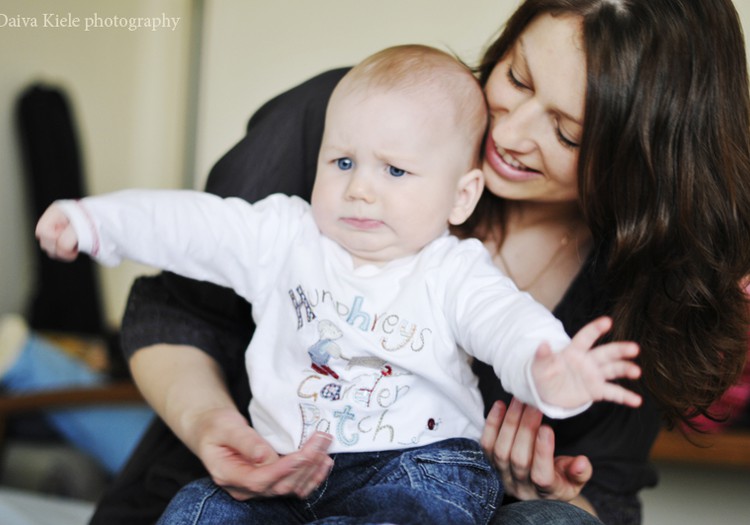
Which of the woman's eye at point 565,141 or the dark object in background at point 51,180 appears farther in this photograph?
the dark object in background at point 51,180

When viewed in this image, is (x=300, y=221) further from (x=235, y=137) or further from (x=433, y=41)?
(x=235, y=137)

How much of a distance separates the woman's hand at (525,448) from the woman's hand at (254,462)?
0.25m

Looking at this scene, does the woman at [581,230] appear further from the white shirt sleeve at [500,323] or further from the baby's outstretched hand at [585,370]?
the baby's outstretched hand at [585,370]

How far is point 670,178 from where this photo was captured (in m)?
1.24

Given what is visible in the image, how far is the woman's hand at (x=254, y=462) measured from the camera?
0.97 meters

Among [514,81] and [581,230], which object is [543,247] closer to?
[581,230]

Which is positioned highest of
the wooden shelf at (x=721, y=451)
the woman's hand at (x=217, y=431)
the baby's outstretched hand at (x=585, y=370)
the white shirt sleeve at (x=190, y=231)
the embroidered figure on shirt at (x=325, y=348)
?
the baby's outstretched hand at (x=585, y=370)

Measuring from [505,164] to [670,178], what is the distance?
23cm

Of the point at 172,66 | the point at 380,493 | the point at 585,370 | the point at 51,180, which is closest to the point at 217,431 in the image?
the point at 380,493

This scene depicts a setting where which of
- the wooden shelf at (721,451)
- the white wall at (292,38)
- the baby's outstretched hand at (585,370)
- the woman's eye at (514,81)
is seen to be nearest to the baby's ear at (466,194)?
the woman's eye at (514,81)

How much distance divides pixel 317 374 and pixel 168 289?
0.40m

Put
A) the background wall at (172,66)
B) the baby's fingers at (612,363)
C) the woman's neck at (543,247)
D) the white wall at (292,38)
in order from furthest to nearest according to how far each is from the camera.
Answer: the background wall at (172,66), the white wall at (292,38), the woman's neck at (543,247), the baby's fingers at (612,363)

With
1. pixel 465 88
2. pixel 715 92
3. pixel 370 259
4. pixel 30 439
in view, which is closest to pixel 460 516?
pixel 370 259

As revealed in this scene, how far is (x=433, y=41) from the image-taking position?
3.33 meters
